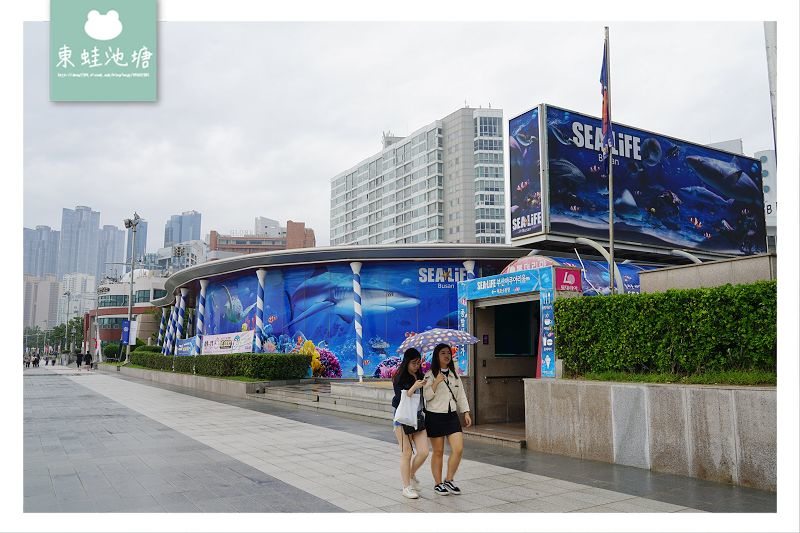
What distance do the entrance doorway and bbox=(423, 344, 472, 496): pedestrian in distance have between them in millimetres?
4777

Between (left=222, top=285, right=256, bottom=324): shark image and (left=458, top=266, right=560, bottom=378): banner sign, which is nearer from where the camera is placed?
(left=458, top=266, right=560, bottom=378): banner sign

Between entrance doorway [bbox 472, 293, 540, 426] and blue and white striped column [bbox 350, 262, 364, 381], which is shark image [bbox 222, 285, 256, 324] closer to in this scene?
blue and white striped column [bbox 350, 262, 364, 381]

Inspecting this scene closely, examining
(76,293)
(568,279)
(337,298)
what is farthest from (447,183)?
(568,279)

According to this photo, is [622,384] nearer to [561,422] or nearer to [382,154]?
[561,422]

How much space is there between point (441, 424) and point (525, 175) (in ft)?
33.3

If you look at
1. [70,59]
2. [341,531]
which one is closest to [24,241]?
[70,59]

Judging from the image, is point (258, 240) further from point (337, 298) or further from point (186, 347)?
point (337, 298)

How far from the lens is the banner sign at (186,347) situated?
32656mm

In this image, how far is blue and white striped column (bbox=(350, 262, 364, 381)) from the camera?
966 inches

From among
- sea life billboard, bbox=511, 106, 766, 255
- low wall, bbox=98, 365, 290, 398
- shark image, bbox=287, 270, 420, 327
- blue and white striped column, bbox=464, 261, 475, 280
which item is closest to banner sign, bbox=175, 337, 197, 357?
low wall, bbox=98, 365, 290, 398

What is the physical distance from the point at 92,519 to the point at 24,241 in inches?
103

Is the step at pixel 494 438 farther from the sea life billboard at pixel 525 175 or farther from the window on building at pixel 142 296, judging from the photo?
the window on building at pixel 142 296

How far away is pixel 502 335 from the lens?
12664 mm

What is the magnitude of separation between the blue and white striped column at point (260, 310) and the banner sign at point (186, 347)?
23.7 ft
